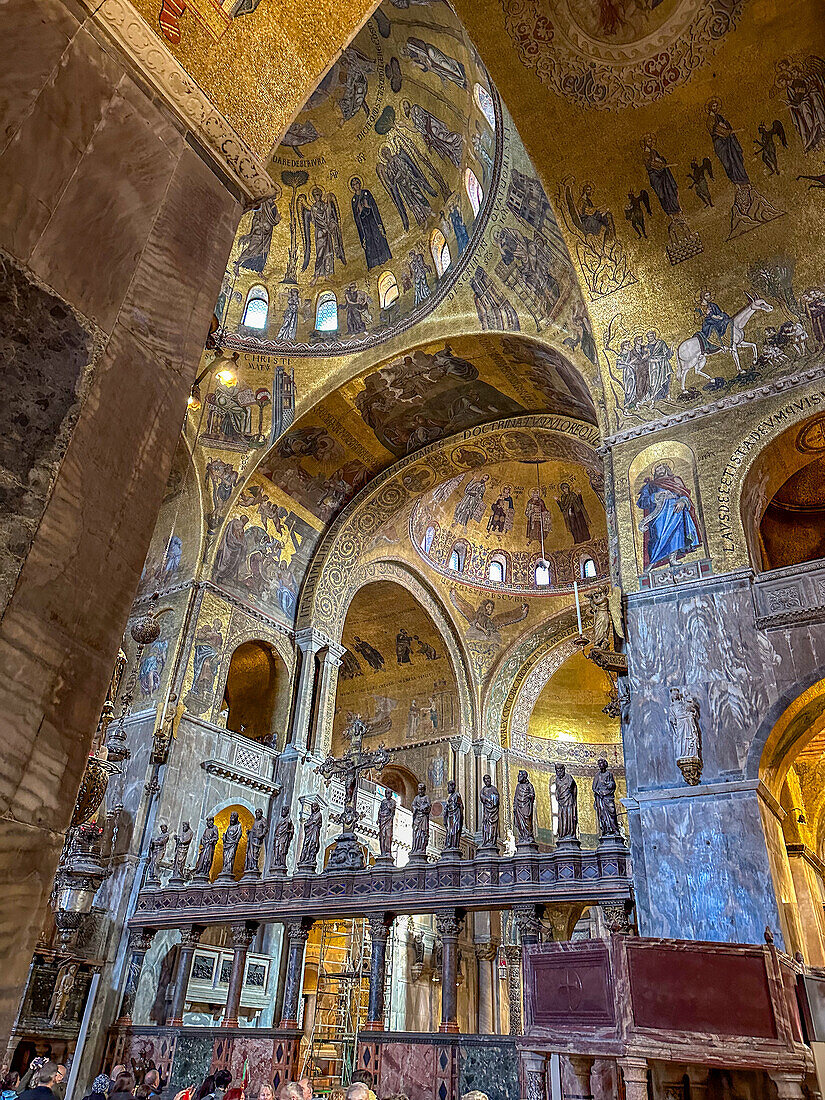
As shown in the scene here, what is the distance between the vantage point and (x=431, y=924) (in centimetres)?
1805

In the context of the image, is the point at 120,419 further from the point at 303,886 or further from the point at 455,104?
the point at 455,104

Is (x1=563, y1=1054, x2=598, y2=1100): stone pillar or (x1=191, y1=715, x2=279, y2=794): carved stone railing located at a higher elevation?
(x1=191, y1=715, x2=279, y2=794): carved stone railing

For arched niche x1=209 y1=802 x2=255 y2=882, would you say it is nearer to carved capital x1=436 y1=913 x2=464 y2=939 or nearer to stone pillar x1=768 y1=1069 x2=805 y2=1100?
carved capital x1=436 y1=913 x2=464 y2=939

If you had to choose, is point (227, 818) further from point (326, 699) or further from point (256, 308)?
point (256, 308)

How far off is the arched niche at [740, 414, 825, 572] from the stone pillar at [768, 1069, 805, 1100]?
8.28 m

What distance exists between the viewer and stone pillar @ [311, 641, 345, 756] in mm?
16984

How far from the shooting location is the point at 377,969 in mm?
10219

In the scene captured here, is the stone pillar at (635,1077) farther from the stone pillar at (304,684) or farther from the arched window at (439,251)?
the arched window at (439,251)

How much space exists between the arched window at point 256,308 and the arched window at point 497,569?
9.00m

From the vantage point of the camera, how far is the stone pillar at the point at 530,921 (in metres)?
9.59

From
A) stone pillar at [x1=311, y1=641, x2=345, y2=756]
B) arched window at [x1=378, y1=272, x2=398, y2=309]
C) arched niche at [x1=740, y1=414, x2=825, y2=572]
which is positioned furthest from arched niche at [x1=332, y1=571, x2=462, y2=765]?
arched niche at [x1=740, y1=414, x2=825, y2=572]

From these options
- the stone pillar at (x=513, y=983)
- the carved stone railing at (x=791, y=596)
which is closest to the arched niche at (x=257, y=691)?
the stone pillar at (x=513, y=983)

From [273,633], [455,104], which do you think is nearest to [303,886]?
[273,633]

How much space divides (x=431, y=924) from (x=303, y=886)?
302 inches
